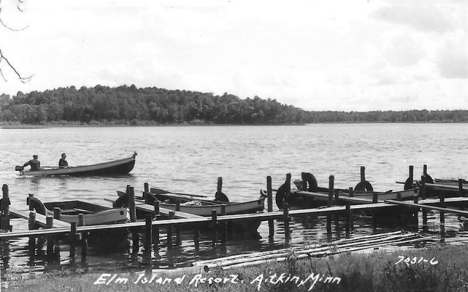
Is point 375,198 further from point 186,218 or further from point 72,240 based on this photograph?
point 72,240

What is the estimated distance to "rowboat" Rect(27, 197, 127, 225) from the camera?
2191 centimetres

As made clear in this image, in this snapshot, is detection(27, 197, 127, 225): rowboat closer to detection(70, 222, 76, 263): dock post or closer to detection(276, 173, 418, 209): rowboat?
detection(70, 222, 76, 263): dock post

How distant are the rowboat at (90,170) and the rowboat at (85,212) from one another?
23233 millimetres

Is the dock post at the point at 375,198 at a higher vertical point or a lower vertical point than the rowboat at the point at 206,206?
higher

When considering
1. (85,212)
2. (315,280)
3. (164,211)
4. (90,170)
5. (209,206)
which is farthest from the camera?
(90,170)

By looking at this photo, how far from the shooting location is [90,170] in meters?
51.2

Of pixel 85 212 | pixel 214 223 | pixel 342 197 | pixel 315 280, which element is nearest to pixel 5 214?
pixel 85 212

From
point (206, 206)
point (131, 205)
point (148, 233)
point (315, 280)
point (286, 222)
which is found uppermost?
point (315, 280)

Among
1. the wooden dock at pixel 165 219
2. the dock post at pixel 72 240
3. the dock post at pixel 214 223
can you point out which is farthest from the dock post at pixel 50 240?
the dock post at pixel 214 223

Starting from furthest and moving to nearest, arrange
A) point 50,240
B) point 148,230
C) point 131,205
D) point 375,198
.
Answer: point 375,198 < point 131,205 < point 50,240 < point 148,230

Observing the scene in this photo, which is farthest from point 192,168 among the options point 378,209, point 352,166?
point 378,209

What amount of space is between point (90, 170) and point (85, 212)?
1121 inches

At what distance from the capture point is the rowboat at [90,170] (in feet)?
155

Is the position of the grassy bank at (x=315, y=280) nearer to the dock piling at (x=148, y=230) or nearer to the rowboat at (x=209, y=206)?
the dock piling at (x=148, y=230)
